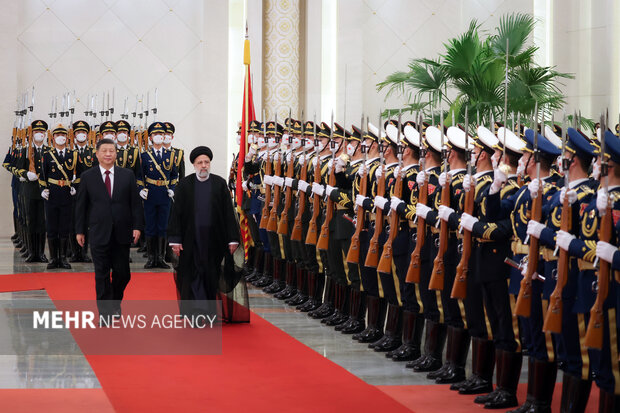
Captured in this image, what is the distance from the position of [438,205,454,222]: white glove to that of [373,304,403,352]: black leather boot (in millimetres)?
1323

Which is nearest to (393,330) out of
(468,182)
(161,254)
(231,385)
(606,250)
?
(231,385)

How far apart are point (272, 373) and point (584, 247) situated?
2.48 meters

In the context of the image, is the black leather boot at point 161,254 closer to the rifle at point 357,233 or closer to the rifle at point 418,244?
the rifle at point 357,233

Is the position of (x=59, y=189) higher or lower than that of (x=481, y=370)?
higher

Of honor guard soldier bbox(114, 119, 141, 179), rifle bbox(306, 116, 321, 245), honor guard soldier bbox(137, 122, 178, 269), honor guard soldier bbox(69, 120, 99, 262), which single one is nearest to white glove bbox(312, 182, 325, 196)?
rifle bbox(306, 116, 321, 245)

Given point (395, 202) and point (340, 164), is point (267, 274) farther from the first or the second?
point (395, 202)

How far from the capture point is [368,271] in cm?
743

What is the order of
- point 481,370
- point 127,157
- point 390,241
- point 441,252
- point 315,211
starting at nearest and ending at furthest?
1. point 481,370
2. point 441,252
3. point 390,241
4. point 315,211
5. point 127,157

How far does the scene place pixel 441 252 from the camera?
6125 mm

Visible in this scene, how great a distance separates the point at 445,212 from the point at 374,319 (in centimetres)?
180

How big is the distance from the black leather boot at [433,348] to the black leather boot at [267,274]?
4.36 m

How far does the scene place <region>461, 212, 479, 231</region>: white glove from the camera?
563 cm

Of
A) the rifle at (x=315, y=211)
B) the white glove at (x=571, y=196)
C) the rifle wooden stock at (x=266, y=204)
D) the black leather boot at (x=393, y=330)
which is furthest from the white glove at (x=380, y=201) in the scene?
the rifle wooden stock at (x=266, y=204)

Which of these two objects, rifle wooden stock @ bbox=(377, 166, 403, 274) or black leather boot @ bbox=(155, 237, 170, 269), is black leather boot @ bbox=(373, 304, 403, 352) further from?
black leather boot @ bbox=(155, 237, 170, 269)
